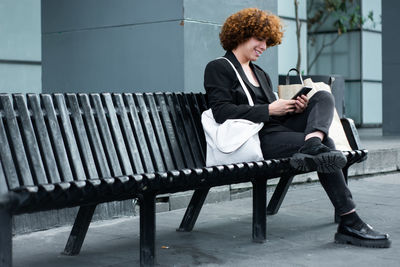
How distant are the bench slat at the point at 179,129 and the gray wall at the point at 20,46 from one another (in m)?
1.91

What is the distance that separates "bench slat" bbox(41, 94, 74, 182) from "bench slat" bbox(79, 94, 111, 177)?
22cm

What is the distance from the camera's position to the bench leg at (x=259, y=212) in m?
4.38

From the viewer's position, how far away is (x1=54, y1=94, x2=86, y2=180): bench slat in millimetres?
3668

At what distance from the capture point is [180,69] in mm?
5816

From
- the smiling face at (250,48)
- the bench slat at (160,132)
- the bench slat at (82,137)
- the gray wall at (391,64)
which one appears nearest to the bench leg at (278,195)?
the smiling face at (250,48)

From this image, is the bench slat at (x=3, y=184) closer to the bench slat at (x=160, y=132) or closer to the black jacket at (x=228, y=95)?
the bench slat at (x=160, y=132)

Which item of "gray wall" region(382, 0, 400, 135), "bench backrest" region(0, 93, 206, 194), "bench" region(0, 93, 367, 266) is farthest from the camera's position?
"gray wall" region(382, 0, 400, 135)

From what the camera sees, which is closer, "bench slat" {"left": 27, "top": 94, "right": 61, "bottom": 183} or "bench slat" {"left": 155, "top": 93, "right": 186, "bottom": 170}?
"bench slat" {"left": 27, "top": 94, "right": 61, "bottom": 183}

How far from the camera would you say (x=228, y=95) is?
4.36 metres

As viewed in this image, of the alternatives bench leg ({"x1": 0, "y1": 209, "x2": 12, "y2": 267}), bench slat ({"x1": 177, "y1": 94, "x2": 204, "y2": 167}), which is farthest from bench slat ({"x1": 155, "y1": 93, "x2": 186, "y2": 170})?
bench leg ({"x1": 0, "y1": 209, "x2": 12, "y2": 267})

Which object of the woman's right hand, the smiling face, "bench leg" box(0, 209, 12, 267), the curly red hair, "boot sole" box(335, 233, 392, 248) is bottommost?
"boot sole" box(335, 233, 392, 248)

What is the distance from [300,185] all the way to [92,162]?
363 centimetres

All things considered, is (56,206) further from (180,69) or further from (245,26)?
(180,69)

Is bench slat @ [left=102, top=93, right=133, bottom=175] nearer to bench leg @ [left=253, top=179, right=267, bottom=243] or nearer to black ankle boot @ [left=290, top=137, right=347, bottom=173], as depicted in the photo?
bench leg @ [left=253, top=179, right=267, bottom=243]
